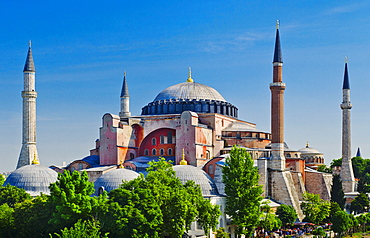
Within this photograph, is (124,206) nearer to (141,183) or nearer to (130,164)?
(141,183)

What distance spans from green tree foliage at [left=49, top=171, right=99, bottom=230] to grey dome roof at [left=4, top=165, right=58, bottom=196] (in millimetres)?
6013

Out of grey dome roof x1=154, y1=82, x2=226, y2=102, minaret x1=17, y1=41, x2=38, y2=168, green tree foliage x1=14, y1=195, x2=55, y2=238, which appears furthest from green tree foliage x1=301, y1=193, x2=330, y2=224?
minaret x1=17, y1=41, x2=38, y2=168

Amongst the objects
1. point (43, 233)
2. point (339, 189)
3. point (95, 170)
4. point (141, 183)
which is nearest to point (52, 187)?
point (43, 233)

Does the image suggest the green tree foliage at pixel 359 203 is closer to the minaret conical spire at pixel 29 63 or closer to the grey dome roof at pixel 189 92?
the grey dome roof at pixel 189 92

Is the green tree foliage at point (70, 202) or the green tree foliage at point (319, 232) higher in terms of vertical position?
the green tree foliage at point (70, 202)

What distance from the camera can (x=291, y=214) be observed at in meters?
26.0

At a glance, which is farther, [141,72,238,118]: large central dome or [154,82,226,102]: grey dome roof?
[154,82,226,102]: grey dome roof

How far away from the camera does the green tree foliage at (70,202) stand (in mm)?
18375

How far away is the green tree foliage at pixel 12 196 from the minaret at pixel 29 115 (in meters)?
8.56

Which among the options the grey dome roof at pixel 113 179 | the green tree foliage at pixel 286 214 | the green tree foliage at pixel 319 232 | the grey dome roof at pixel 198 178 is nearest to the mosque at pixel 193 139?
the grey dome roof at pixel 198 178

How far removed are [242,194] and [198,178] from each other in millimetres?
2527

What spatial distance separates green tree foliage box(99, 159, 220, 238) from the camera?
1841 centimetres

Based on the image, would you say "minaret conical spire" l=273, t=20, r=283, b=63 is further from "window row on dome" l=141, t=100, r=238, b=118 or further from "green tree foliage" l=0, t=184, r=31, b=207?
"green tree foliage" l=0, t=184, r=31, b=207

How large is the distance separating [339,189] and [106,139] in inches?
479
